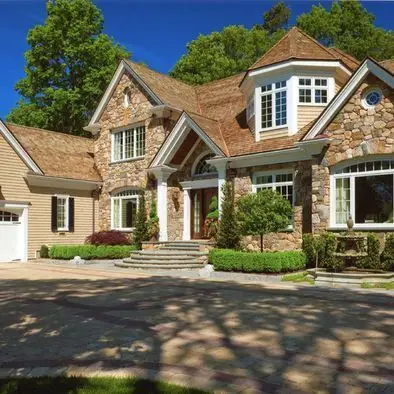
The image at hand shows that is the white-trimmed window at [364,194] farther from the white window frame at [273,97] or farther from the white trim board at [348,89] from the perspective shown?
the white window frame at [273,97]

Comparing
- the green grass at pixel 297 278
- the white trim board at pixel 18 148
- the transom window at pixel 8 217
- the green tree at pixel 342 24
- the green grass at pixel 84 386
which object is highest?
the green tree at pixel 342 24

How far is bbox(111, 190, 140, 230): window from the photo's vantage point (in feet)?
78.2

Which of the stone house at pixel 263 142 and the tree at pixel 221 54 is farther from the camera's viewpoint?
the tree at pixel 221 54

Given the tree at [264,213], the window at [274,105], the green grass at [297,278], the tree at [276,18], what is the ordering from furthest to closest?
1. the tree at [276,18]
2. the window at [274,105]
3. the tree at [264,213]
4. the green grass at [297,278]

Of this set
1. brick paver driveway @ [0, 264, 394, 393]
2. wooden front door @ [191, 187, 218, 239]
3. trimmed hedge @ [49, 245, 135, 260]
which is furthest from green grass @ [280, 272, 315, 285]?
trimmed hedge @ [49, 245, 135, 260]

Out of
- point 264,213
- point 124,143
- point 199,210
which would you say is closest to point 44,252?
point 124,143

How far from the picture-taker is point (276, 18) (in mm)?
49500

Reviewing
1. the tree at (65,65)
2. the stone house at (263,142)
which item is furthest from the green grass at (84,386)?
the tree at (65,65)

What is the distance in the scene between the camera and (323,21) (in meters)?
39.1

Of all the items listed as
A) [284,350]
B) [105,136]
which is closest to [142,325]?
[284,350]

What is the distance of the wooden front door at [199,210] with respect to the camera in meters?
21.5

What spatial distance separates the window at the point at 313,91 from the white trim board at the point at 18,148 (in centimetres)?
1240

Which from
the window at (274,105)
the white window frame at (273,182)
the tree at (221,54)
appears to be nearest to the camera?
the white window frame at (273,182)

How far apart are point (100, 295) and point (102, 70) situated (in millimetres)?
27710
